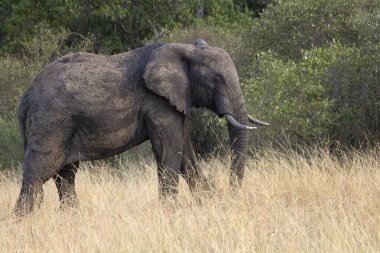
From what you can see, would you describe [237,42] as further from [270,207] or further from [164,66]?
[270,207]

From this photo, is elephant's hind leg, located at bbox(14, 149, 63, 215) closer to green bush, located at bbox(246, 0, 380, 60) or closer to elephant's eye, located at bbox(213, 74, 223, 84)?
elephant's eye, located at bbox(213, 74, 223, 84)

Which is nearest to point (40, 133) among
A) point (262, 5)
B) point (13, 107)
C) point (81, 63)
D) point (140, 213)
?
point (81, 63)

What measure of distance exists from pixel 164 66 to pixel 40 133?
5.15ft

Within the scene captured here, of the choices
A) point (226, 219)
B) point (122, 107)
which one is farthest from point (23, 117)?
point (226, 219)

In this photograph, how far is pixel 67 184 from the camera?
11.2 meters

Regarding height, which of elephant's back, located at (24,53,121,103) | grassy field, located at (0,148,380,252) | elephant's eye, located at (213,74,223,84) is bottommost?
grassy field, located at (0,148,380,252)

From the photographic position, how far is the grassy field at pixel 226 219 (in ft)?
26.2

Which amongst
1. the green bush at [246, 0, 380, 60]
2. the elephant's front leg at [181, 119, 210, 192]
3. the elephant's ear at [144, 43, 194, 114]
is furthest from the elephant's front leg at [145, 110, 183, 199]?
the green bush at [246, 0, 380, 60]

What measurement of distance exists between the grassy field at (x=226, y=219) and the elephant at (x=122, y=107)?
48 cm

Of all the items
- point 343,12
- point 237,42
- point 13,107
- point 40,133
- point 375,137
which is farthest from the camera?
point 13,107

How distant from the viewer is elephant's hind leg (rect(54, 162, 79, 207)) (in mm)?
11062

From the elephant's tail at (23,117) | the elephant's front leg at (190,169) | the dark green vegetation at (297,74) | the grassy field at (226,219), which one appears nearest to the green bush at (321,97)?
the dark green vegetation at (297,74)

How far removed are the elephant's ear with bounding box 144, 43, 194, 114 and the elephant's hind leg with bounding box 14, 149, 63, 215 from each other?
4.47ft

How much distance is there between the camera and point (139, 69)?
10.8 metres
